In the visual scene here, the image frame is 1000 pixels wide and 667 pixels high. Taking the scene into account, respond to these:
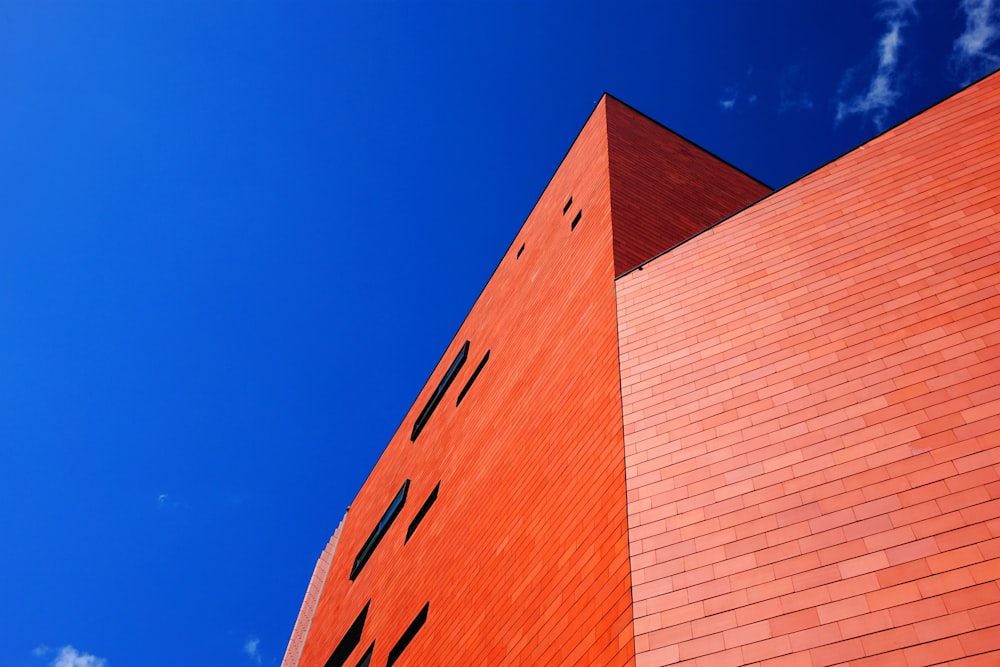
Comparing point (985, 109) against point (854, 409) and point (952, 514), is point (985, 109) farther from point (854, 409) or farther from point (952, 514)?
point (952, 514)

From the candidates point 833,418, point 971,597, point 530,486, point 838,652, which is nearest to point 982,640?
point 971,597

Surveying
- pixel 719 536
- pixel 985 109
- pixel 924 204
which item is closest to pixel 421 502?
pixel 719 536

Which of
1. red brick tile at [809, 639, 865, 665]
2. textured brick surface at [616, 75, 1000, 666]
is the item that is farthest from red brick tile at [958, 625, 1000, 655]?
red brick tile at [809, 639, 865, 665]

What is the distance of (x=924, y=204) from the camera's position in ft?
23.9

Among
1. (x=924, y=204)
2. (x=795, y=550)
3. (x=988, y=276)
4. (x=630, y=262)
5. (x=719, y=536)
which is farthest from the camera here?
(x=630, y=262)

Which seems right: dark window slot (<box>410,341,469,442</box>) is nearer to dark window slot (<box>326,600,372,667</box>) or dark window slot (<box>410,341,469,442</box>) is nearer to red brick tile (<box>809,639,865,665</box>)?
dark window slot (<box>326,600,372,667</box>)

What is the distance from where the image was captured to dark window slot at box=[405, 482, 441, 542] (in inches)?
492

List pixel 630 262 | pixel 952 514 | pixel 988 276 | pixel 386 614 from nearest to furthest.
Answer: pixel 952 514 < pixel 988 276 < pixel 630 262 < pixel 386 614

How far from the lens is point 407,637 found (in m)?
9.96

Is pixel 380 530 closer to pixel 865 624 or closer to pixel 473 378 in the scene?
pixel 473 378

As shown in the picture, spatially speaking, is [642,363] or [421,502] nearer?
[642,363]

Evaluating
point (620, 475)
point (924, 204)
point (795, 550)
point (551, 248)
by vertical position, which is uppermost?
point (551, 248)

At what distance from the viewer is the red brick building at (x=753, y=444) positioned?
185 inches

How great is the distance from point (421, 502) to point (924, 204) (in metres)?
9.30
